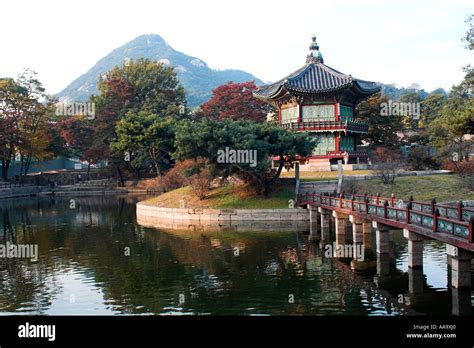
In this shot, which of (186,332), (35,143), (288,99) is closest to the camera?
(186,332)

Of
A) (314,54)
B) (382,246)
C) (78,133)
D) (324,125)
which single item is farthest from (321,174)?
(78,133)

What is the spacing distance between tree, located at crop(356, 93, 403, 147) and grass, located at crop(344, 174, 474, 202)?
17926 mm

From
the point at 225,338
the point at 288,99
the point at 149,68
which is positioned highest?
the point at 149,68

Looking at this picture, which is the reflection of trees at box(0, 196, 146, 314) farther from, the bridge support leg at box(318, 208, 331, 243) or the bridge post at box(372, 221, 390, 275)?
the bridge support leg at box(318, 208, 331, 243)

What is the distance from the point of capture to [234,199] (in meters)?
37.9

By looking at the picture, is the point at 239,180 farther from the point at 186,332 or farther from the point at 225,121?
the point at 186,332

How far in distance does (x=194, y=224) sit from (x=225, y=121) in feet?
27.7

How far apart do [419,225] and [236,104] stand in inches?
2350

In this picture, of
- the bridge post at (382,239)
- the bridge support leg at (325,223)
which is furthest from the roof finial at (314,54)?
the bridge post at (382,239)

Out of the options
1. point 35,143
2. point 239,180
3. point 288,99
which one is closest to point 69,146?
point 35,143

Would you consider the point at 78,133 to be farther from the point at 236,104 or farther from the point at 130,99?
the point at 236,104

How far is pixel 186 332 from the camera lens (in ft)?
25.0

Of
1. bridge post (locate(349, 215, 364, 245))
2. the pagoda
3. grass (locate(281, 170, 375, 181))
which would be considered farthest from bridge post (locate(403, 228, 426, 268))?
the pagoda

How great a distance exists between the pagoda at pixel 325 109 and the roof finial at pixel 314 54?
12.7 ft
